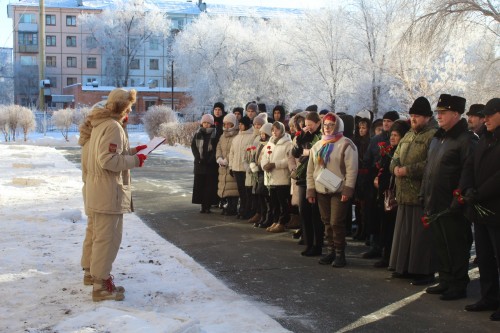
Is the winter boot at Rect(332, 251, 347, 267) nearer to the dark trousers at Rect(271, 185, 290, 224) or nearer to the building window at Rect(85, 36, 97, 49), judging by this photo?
the dark trousers at Rect(271, 185, 290, 224)

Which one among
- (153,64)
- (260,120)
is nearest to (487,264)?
(260,120)

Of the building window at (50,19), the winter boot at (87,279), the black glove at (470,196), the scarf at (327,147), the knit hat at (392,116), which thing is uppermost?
the building window at (50,19)

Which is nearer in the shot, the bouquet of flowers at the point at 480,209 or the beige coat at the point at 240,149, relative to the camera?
the bouquet of flowers at the point at 480,209

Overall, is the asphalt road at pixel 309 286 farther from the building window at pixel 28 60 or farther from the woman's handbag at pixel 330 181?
the building window at pixel 28 60

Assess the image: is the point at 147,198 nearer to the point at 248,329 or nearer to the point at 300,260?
the point at 300,260

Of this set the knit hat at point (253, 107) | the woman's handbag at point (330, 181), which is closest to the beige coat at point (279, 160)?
the knit hat at point (253, 107)

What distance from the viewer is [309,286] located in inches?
270

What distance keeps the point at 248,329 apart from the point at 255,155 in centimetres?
586

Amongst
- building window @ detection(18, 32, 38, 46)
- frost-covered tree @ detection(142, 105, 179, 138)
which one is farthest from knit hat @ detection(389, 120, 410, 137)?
building window @ detection(18, 32, 38, 46)

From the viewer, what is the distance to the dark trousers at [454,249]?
647cm

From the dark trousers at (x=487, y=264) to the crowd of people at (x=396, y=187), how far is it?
1 centimetres

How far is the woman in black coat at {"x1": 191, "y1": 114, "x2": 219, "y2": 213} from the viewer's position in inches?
482

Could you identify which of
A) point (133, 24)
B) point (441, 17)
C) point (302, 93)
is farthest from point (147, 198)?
point (133, 24)

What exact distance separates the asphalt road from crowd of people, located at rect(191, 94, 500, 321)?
25 cm
